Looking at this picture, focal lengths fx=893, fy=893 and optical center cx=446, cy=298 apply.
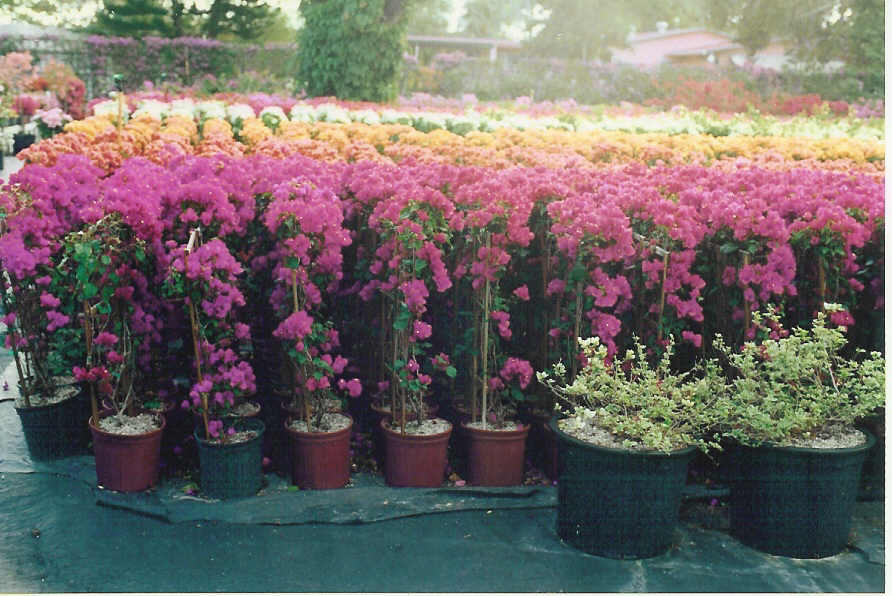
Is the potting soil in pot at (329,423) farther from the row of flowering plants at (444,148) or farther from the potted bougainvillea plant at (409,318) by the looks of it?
the row of flowering plants at (444,148)

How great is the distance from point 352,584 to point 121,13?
27567 millimetres

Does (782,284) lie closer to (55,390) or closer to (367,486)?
(367,486)

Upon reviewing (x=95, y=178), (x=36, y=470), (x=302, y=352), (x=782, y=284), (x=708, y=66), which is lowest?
(x=36, y=470)

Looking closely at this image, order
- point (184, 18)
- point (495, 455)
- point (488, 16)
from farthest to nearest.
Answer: point (488, 16)
point (184, 18)
point (495, 455)

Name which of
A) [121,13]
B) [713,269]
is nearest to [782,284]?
[713,269]

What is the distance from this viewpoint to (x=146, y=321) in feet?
12.6

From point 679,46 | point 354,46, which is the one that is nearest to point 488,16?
point 679,46

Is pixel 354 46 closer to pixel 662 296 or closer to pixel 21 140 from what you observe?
pixel 21 140

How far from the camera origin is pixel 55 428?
415cm

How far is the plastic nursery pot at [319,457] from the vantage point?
Answer: 378 cm

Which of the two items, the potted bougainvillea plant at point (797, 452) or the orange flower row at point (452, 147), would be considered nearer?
the potted bougainvillea plant at point (797, 452)

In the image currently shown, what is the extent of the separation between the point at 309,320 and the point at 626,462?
135 centimetres

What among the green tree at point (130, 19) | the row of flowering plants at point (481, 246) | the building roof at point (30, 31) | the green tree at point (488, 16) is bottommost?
the row of flowering plants at point (481, 246)

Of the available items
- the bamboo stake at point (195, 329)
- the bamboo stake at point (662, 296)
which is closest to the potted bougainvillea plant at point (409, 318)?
the bamboo stake at point (195, 329)
